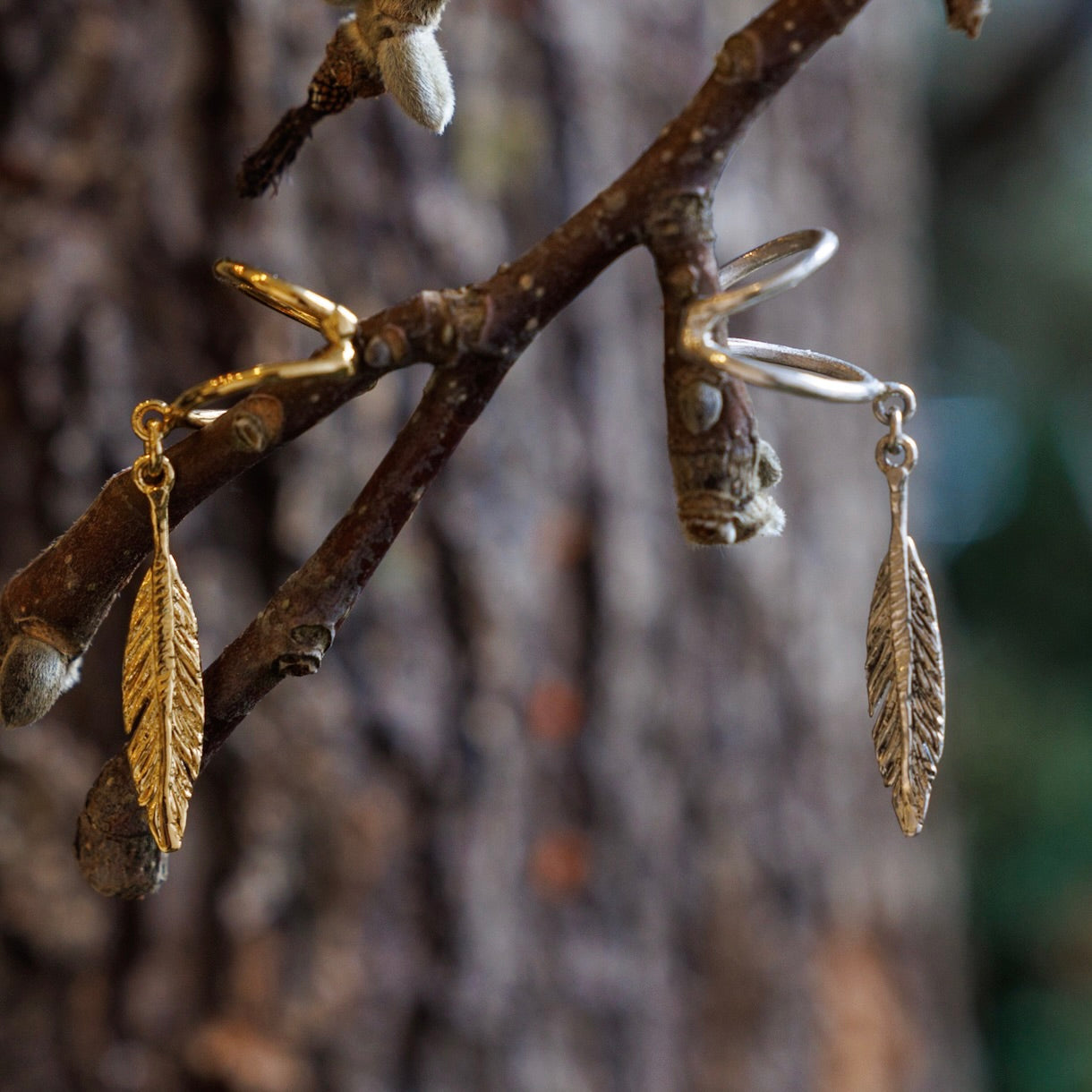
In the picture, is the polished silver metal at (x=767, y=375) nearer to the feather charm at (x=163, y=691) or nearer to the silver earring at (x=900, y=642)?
the silver earring at (x=900, y=642)

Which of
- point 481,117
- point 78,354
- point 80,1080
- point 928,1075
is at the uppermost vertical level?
point 481,117

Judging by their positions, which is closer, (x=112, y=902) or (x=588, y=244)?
(x=588, y=244)

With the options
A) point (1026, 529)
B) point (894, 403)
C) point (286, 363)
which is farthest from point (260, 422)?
point (1026, 529)

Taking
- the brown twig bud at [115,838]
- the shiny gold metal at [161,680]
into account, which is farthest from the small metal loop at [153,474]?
the brown twig bud at [115,838]

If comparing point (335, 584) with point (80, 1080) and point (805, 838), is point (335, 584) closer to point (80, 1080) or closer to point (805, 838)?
point (80, 1080)

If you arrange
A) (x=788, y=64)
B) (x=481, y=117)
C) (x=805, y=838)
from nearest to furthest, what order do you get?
(x=788, y=64)
(x=481, y=117)
(x=805, y=838)

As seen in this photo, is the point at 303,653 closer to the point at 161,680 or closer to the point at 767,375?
the point at 161,680

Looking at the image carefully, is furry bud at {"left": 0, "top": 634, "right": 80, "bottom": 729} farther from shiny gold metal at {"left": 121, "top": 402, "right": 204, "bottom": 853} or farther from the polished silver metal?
the polished silver metal

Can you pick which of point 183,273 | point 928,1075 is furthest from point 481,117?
point 928,1075
